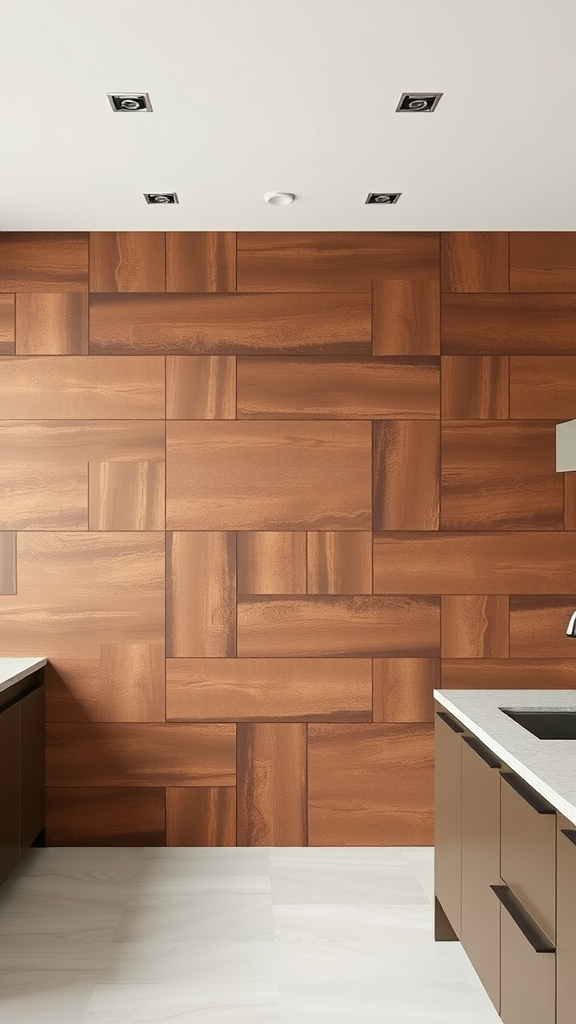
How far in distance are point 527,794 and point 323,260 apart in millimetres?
2710

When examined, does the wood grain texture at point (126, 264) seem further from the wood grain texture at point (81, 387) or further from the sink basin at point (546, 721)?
the sink basin at point (546, 721)

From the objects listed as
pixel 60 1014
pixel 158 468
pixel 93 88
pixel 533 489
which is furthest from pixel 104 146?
pixel 60 1014

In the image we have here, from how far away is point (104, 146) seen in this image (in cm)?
313

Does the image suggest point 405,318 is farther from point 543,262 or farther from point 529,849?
point 529,849

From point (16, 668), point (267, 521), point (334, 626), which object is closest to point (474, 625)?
point (334, 626)

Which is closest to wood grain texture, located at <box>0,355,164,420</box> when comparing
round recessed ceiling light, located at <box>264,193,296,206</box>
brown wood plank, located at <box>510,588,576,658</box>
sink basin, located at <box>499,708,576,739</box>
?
round recessed ceiling light, located at <box>264,193,296,206</box>

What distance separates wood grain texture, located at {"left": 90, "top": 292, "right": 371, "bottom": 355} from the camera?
4.11m

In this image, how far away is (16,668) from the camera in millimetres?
3699

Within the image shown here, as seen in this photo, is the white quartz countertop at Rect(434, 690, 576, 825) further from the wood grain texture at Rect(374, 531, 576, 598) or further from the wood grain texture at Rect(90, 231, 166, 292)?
the wood grain texture at Rect(90, 231, 166, 292)

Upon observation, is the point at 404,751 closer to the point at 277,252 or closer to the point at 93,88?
the point at 277,252

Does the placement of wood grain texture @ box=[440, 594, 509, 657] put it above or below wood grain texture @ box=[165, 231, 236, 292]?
below

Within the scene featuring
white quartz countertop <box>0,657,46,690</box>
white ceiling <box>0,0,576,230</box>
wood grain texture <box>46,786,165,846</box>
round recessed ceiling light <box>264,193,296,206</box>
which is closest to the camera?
white ceiling <box>0,0,576,230</box>

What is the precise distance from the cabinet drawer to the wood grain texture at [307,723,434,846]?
5.87ft

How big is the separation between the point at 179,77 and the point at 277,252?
5.00 feet
